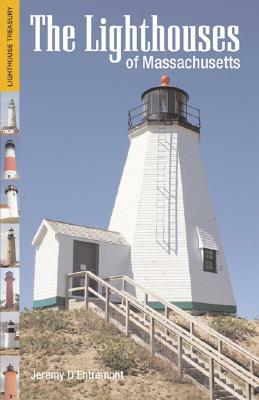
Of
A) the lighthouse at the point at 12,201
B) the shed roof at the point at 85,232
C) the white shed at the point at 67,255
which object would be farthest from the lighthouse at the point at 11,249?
the shed roof at the point at 85,232

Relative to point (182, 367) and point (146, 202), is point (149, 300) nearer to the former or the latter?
point (146, 202)

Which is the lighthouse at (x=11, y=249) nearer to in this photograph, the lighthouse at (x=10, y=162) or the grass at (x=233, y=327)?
the lighthouse at (x=10, y=162)

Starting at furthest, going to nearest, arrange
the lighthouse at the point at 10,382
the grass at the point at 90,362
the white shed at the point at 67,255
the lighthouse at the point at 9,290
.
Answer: the white shed at the point at 67,255
the grass at the point at 90,362
the lighthouse at the point at 9,290
the lighthouse at the point at 10,382

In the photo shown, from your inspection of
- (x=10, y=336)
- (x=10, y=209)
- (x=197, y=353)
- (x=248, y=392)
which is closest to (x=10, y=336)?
(x=10, y=336)

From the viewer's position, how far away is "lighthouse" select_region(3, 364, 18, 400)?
13.2 metres

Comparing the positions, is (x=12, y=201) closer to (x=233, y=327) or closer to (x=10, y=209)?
(x=10, y=209)

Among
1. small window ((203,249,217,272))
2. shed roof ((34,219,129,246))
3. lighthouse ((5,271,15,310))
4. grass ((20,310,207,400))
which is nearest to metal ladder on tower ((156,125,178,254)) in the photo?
small window ((203,249,217,272))

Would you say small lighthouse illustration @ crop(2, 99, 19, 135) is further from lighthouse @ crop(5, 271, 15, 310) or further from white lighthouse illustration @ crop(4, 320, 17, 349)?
white lighthouse illustration @ crop(4, 320, 17, 349)

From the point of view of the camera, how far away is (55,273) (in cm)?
2219

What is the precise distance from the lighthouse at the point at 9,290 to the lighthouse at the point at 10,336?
1.36ft

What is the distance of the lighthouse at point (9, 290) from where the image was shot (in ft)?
43.7

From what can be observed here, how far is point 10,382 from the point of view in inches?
526

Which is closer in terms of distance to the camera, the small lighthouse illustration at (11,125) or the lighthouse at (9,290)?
the lighthouse at (9,290)

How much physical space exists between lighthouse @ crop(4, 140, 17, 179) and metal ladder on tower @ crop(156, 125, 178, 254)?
11234 mm
